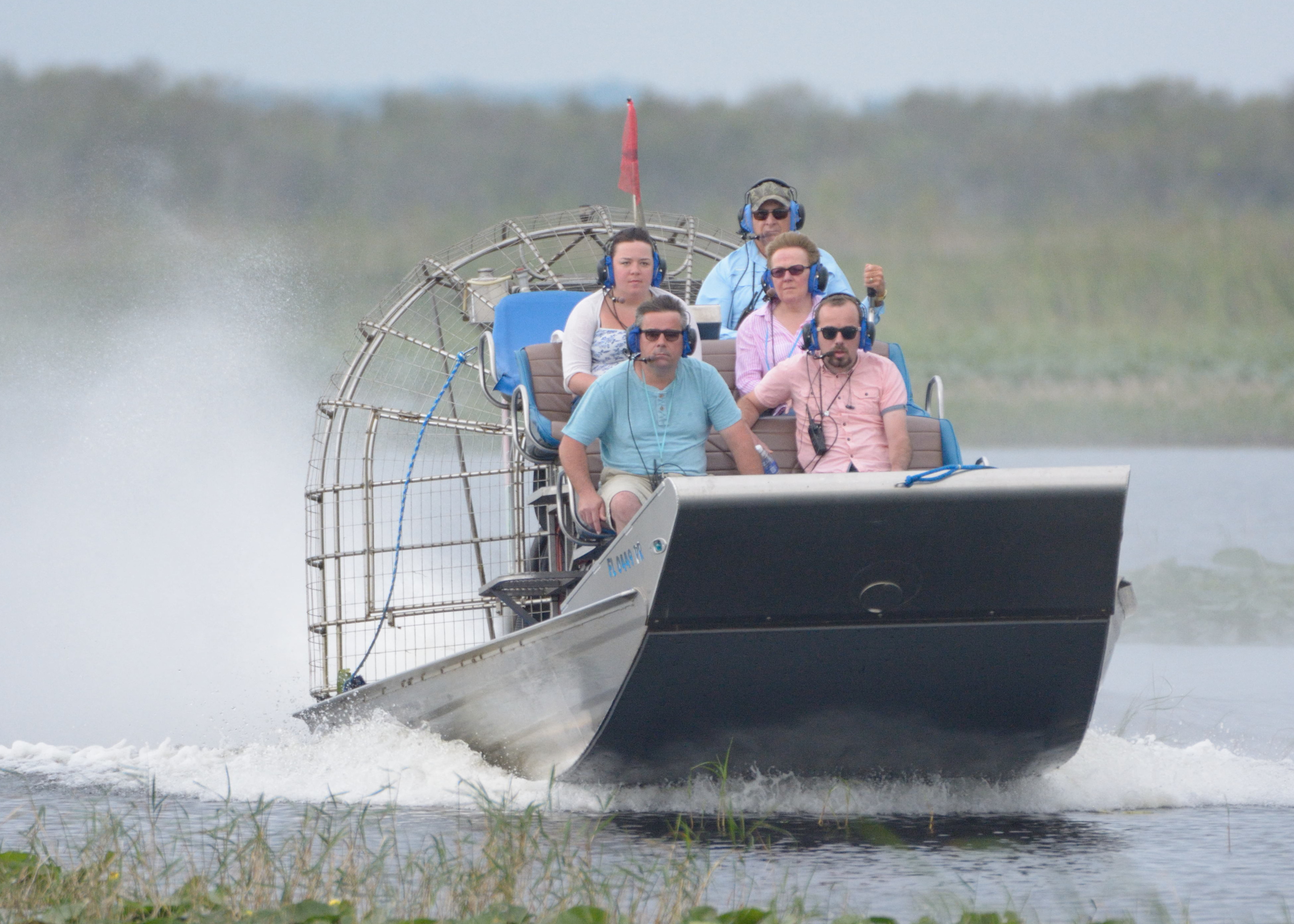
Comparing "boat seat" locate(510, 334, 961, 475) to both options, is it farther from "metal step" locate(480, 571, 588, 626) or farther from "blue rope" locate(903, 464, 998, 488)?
"blue rope" locate(903, 464, 998, 488)

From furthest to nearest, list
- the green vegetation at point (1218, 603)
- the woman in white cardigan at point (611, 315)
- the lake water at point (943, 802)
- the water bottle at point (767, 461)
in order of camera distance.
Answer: the green vegetation at point (1218, 603), the woman in white cardigan at point (611, 315), the water bottle at point (767, 461), the lake water at point (943, 802)

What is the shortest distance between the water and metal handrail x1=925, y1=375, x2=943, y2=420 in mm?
1473

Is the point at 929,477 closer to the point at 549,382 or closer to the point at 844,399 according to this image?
the point at 844,399

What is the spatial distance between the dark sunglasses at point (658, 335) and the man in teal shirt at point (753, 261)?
167 cm

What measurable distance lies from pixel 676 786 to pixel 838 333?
1.78 meters

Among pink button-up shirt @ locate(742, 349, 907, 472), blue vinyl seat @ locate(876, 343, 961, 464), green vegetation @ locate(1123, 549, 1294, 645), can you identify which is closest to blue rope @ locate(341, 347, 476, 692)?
pink button-up shirt @ locate(742, 349, 907, 472)

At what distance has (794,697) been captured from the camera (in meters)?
6.39

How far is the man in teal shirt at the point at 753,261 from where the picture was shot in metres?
8.73

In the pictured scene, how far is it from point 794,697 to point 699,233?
12.2 feet

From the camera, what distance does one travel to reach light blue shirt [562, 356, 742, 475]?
6.96m

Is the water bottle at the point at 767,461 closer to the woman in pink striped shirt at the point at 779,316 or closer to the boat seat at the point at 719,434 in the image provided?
the boat seat at the point at 719,434

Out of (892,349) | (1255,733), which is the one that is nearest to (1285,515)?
(1255,733)

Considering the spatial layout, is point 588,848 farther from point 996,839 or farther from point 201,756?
point 201,756

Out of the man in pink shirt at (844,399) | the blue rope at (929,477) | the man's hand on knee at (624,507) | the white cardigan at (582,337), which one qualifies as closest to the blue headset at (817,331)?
the man in pink shirt at (844,399)
